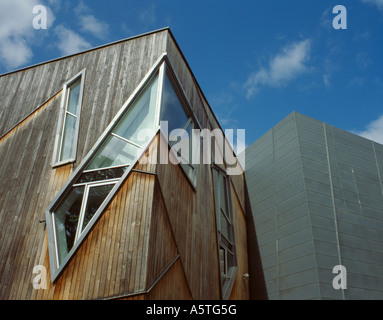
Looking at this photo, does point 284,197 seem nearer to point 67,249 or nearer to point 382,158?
point 382,158

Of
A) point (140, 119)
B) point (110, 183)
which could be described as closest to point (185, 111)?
point (140, 119)

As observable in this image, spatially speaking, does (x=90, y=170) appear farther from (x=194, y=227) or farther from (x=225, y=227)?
(x=225, y=227)

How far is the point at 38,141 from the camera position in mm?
9938

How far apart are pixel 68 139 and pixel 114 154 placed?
165 cm

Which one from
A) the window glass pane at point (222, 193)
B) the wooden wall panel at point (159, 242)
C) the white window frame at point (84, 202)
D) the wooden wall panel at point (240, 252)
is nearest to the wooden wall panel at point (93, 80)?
the white window frame at point (84, 202)

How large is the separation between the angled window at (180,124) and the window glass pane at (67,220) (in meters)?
2.50

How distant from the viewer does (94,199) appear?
26.2 ft

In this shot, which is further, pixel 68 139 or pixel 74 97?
pixel 74 97

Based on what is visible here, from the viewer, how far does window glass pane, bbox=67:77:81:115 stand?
10.1 meters

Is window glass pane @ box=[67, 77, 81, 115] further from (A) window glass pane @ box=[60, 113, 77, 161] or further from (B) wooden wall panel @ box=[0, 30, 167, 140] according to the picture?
(B) wooden wall panel @ box=[0, 30, 167, 140]

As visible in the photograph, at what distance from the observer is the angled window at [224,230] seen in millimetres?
11594

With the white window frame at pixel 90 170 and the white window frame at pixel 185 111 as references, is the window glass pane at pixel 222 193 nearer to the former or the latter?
the white window frame at pixel 185 111

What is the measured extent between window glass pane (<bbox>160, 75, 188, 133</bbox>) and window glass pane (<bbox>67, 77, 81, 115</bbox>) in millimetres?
2421

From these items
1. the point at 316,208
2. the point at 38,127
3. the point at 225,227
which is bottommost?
the point at 225,227
